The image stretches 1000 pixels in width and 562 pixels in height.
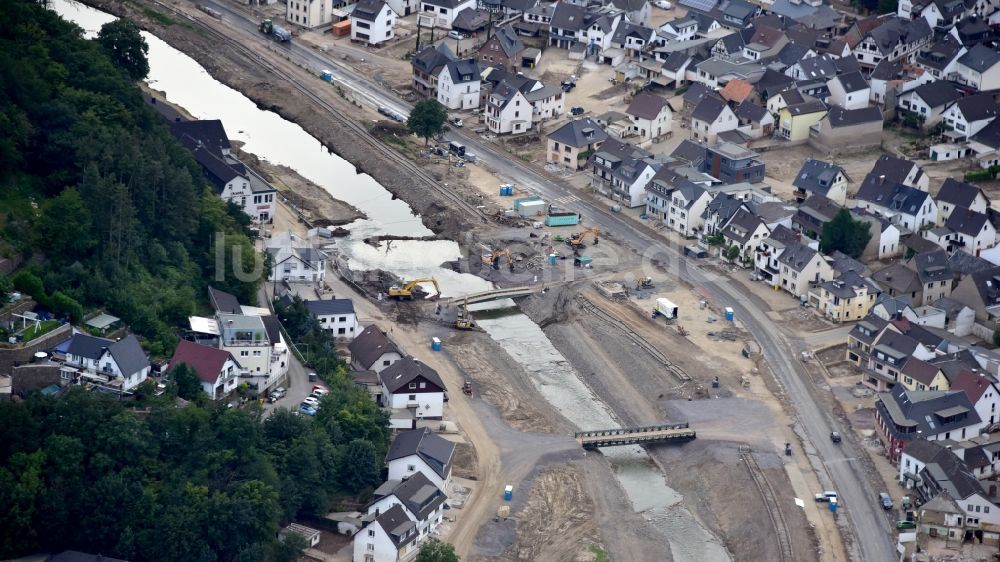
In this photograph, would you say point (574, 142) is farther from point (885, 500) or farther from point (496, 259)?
point (885, 500)

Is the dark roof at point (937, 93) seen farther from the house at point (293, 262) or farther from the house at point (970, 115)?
the house at point (293, 262)

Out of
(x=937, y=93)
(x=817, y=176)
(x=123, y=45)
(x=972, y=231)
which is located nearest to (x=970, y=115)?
(x=937, y=93)

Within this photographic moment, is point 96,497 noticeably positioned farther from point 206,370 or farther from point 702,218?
point 702,218

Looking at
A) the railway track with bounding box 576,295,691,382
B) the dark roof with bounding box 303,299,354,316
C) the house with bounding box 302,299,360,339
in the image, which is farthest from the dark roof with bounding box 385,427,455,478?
the railway track with bounding box 576,295,691,382

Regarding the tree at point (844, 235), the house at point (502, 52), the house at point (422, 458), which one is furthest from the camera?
the house at point (502, 52)

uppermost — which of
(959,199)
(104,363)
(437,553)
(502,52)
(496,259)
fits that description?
(959,199)

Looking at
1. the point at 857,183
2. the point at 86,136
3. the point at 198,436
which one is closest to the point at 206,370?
the point at 198,436

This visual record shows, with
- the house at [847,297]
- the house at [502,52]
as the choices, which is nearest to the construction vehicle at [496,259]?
the house at [847,297]
